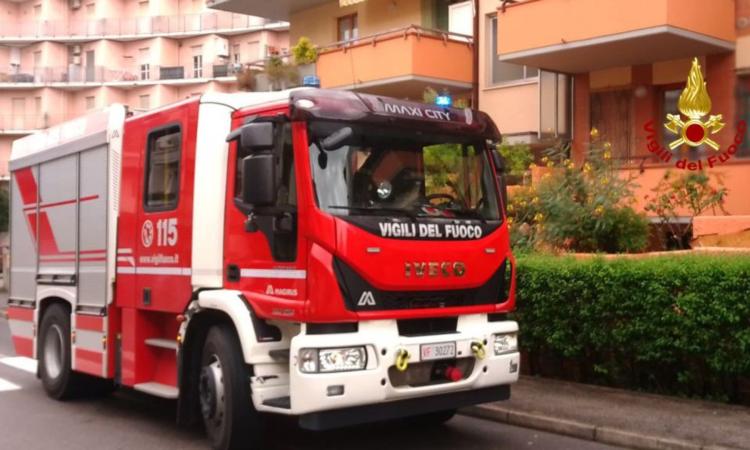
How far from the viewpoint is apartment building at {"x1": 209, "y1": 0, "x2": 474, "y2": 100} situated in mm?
18969

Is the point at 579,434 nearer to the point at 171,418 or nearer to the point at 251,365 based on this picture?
the point at 251,365

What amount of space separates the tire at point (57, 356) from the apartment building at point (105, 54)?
5203 centimetres

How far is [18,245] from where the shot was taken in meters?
11.2

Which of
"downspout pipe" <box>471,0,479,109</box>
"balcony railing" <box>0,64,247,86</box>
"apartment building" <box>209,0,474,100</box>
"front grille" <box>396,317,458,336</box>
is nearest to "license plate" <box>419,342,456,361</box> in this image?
"front grille" <box>396,317,458,336</box>

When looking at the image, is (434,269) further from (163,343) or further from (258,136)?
(163,343)

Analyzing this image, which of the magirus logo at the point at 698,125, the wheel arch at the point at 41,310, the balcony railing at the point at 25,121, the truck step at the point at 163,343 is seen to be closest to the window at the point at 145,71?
the balcony railing at the point at 25,121

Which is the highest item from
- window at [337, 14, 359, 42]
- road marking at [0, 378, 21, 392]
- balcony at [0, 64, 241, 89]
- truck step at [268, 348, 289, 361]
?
balcony at [0, 64, 241, 89]

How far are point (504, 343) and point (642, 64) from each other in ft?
34.5

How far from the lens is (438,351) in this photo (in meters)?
6.68

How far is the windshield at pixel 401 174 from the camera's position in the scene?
21.5 ft

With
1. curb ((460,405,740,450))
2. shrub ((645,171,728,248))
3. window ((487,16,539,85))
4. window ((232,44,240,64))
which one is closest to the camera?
curb ((460,405,740,450))

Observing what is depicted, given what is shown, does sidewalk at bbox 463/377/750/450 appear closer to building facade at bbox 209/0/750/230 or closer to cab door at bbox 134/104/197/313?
cab door at bbox 134/104/197/313

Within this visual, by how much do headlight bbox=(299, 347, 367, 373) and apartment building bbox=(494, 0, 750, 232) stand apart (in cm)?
853

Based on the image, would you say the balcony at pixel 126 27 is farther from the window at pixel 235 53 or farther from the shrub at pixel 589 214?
the shrub at pixel 589 214
